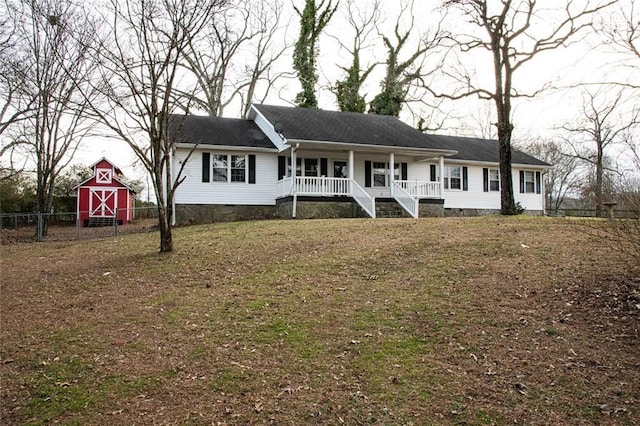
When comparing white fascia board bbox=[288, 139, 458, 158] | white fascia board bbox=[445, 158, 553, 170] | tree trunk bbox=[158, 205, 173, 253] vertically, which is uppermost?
white fascia board bbox=[288, 139, 458, 158]

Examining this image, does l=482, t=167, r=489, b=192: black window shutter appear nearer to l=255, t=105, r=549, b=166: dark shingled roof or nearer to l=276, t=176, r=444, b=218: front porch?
l=255, t=105, r=549, b=166: dark shingled roof

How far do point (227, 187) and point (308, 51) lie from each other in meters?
16.1

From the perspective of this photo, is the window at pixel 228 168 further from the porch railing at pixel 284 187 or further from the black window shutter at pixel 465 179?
the black window shutter at pixel 465 179

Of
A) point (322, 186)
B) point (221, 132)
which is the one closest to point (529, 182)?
point (322, 186)

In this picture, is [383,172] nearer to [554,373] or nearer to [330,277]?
[330,277]

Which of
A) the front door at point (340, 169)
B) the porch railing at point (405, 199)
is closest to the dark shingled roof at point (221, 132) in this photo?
the front door at point (340, 169)

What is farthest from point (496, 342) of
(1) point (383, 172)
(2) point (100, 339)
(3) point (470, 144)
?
(3) point (470, 144)

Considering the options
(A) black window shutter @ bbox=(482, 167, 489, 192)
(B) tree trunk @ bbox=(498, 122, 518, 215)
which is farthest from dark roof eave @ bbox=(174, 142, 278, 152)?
(A) black window shutter @ bbox=(482, 167, 489, 192)

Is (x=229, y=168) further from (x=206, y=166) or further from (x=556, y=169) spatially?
(x=556, y=169)

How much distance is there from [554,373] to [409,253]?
5.06m

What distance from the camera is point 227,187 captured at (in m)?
19.9

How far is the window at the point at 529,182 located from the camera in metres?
26.8

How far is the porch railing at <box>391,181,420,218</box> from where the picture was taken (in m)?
19.9

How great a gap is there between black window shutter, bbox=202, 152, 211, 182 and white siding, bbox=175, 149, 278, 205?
13cm
